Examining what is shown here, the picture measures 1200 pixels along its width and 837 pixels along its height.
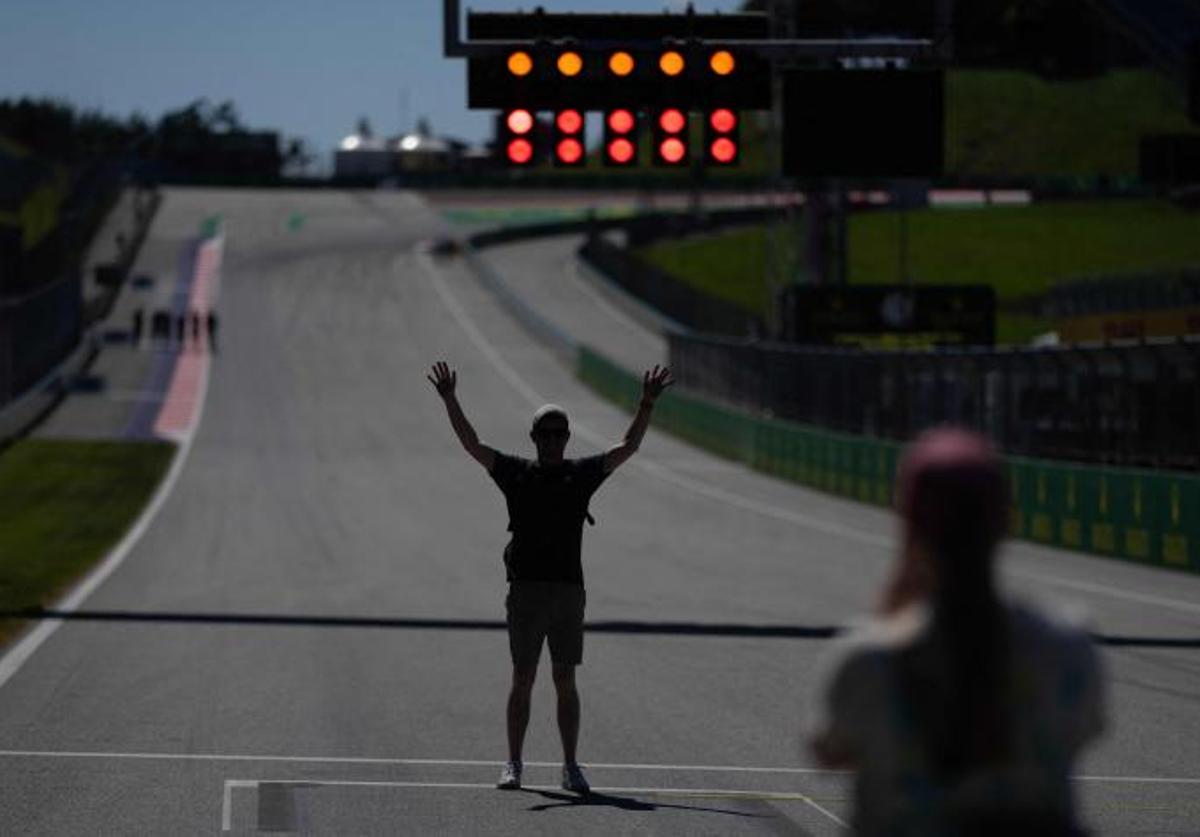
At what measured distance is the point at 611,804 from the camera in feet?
40.7

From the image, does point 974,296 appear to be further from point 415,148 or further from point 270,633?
point 415,148

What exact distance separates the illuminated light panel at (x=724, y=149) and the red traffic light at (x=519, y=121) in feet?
5.27

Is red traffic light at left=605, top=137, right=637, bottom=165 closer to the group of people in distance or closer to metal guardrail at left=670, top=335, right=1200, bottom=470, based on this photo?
metal guardrail at left=670, top=335, right=1200, bottom=470

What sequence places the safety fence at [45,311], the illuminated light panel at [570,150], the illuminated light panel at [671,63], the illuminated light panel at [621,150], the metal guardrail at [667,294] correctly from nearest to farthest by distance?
1. the illuminated light panel at [671,63]
2. the illuminated light panel at [570,150]
3. the illuminated light panel at [621,150]
4. the safety fence at [45,311]
5. the metal guardrail at [667,294]

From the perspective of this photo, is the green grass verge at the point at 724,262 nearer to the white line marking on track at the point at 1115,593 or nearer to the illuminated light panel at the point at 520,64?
the white line marking on track at the point at 1115,593

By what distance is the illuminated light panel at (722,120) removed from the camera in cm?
2281

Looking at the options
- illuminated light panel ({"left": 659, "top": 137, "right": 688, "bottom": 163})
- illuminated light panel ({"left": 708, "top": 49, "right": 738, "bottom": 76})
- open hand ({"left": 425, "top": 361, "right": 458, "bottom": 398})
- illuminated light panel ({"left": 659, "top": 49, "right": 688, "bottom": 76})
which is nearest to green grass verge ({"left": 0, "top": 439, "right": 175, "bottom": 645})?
illuminated light panel ({"left": 659, "top": 137, "right": 688, "bottom": 163})

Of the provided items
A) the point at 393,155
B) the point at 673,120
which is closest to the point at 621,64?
the point at 673,120

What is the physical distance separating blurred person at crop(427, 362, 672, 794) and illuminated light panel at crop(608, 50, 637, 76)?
35.8 ft

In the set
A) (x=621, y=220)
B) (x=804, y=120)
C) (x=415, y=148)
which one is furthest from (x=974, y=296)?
(x=415, y=148)

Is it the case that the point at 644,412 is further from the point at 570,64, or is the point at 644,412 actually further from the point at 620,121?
the point at 620,121

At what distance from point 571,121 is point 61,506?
21.4 meters

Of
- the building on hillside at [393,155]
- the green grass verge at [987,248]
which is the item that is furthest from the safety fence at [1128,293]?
the building on hillside at [393,155]

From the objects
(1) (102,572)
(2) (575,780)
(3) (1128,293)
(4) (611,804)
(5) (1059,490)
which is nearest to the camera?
(4) (611,804)
